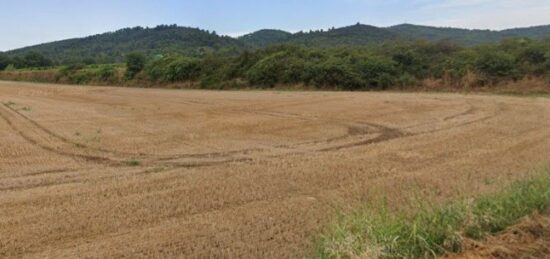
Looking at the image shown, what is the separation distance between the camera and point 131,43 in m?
133

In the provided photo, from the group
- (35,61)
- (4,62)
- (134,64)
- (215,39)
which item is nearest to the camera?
(134,64)

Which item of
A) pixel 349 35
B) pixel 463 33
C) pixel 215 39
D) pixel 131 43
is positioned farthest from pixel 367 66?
pixel 131 43

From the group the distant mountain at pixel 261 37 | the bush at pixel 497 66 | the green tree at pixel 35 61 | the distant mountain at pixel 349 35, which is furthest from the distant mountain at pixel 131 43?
the bush at pixel 497 66

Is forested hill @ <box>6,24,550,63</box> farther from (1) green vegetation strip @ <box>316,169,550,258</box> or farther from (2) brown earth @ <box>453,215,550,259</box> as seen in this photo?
(2) brown earth @ <box>453,215,550,259</box>

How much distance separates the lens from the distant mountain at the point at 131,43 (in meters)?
112

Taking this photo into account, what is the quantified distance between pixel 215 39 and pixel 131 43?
28103mm

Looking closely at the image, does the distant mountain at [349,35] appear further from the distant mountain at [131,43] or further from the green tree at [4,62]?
the green tree at [4,62]

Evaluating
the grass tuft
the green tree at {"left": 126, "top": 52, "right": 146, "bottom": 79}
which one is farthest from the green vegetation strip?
the green tree at {"left": 126, "top": 52, "right": 146, "bottom": 79}

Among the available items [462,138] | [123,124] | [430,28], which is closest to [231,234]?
[462,138]

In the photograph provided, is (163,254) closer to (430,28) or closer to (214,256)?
Answer: (214,256)

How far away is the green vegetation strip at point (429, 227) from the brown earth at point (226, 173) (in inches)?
39.0

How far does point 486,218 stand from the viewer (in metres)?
5.22

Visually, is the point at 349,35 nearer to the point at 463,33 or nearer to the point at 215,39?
the point at 463,33

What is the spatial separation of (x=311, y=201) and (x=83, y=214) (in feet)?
10.2
